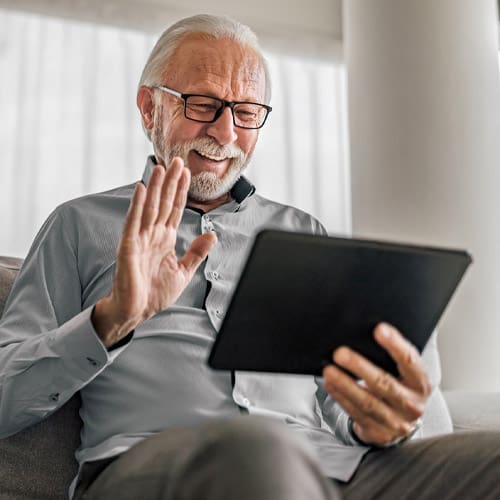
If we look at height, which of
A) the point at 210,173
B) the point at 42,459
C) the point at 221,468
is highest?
the point at 210,173

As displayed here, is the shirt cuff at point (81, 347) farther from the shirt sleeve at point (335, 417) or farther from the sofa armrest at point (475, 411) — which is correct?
the sofa armrest at point (475, 411)

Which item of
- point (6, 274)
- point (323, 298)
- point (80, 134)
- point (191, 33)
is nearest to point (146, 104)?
point (191, 33)

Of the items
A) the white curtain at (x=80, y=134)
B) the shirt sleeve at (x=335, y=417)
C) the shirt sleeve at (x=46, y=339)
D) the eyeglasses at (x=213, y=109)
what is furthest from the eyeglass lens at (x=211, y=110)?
the white curtain at (x=80, y=134)

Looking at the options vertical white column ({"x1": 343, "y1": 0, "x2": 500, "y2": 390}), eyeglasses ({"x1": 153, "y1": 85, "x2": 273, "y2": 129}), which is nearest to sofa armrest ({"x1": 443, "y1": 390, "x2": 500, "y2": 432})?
vertical white column ({"x1": 343, "y1": 0, "x2": 500, "y2": 390})

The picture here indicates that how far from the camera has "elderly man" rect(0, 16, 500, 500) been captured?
75cm

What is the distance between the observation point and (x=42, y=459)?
1.39m

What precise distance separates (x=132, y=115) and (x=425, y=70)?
113 cm

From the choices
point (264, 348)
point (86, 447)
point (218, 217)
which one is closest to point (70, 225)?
point (218, 217)

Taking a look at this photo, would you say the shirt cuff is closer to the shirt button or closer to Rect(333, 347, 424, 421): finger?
the shirt button

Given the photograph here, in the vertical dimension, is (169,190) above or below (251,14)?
below

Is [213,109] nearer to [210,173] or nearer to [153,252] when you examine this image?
[210,173]

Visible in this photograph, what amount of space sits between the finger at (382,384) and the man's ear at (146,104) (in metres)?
0.94

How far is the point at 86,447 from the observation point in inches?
53.9

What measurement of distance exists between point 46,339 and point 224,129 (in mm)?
637
